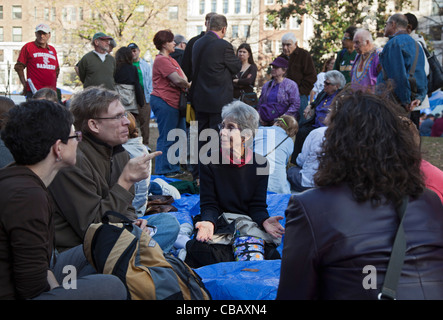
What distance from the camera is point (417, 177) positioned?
192cm

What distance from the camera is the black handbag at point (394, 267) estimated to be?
1738mm

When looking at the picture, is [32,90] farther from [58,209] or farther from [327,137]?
[327,137]

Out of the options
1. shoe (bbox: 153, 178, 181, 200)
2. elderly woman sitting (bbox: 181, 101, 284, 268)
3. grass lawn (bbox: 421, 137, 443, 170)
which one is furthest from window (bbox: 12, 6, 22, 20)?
elderly woman sitting (bbox: 181, 101, 284, 268)

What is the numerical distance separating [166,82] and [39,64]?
2373 millimetres

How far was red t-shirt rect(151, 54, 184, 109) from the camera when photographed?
721 cm

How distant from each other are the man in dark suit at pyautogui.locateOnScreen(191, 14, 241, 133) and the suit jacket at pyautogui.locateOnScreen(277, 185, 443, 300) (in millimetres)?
4715

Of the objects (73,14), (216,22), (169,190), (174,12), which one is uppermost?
(174,12)

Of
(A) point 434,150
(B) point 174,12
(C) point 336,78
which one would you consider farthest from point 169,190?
(B) point 174,12

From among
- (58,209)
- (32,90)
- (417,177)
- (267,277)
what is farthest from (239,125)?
(32,90)

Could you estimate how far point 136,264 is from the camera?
2.60 meters

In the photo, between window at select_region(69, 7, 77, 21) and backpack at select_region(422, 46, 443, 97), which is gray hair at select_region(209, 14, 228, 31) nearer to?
backpack at select_region(422, 46, 443, 97)

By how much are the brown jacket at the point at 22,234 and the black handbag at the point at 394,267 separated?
4.71ft

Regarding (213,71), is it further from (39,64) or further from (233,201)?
(39,64)
